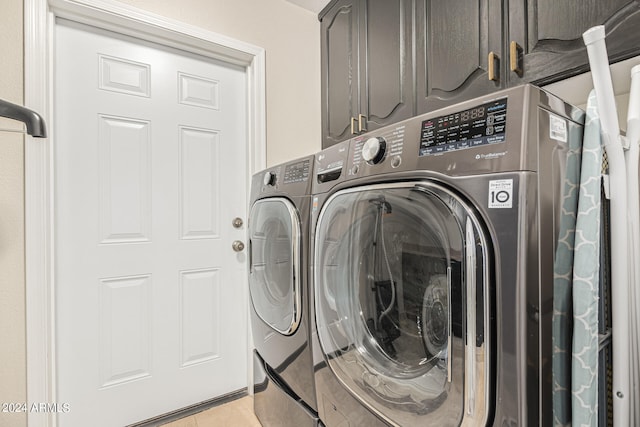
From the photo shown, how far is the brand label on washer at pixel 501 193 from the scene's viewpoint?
559 mm

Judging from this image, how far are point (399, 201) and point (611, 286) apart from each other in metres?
0.50

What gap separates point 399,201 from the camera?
77 cm

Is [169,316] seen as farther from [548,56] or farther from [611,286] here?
[548,56]

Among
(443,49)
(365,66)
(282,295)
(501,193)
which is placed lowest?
(282,295)

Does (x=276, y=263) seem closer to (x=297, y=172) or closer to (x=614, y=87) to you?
(x=297, y=172)

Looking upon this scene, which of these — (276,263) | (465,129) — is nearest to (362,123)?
(276,263)

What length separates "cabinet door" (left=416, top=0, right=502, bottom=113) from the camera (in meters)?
1.07

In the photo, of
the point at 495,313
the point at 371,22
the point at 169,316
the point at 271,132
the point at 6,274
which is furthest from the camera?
the point at 271,132

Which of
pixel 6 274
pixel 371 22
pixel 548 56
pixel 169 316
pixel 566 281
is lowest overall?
pixel 169 316

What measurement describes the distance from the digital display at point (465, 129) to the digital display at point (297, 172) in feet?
1.82

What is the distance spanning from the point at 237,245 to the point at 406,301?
1312 mm

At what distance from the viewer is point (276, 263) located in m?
1.38

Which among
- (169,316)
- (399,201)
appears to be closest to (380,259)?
(399,201)

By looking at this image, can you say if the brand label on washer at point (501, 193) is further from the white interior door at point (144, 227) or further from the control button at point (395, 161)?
the white interior door at point (144, 227)
